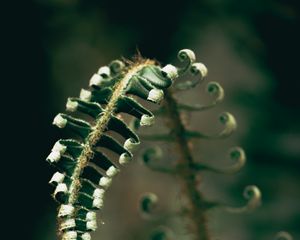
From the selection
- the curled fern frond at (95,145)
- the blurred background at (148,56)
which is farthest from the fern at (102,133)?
the blurred background at (148,56)

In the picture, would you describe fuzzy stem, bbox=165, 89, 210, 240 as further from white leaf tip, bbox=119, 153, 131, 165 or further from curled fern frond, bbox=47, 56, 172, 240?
white leaf tip, bbox=119, 153, 131, 165

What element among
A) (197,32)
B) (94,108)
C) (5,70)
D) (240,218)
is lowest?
(94,108)

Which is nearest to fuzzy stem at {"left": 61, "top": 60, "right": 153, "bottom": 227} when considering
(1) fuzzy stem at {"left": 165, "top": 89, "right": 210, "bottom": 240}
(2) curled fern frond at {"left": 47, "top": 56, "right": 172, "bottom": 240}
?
(2) curled fern frond at {"left": 47, "top": 56, "right": 172, "bottom": 240}

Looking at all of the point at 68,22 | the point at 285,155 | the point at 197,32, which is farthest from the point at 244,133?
the point at 68,22

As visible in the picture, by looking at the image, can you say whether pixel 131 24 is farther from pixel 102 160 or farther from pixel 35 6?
pixel 102 160

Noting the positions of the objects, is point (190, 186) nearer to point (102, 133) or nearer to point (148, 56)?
point (102, 133)

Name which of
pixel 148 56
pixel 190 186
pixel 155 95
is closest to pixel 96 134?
pixel 155 95

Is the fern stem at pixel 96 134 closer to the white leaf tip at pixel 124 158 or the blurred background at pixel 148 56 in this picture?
the white leaf tip at pixel 124 158
